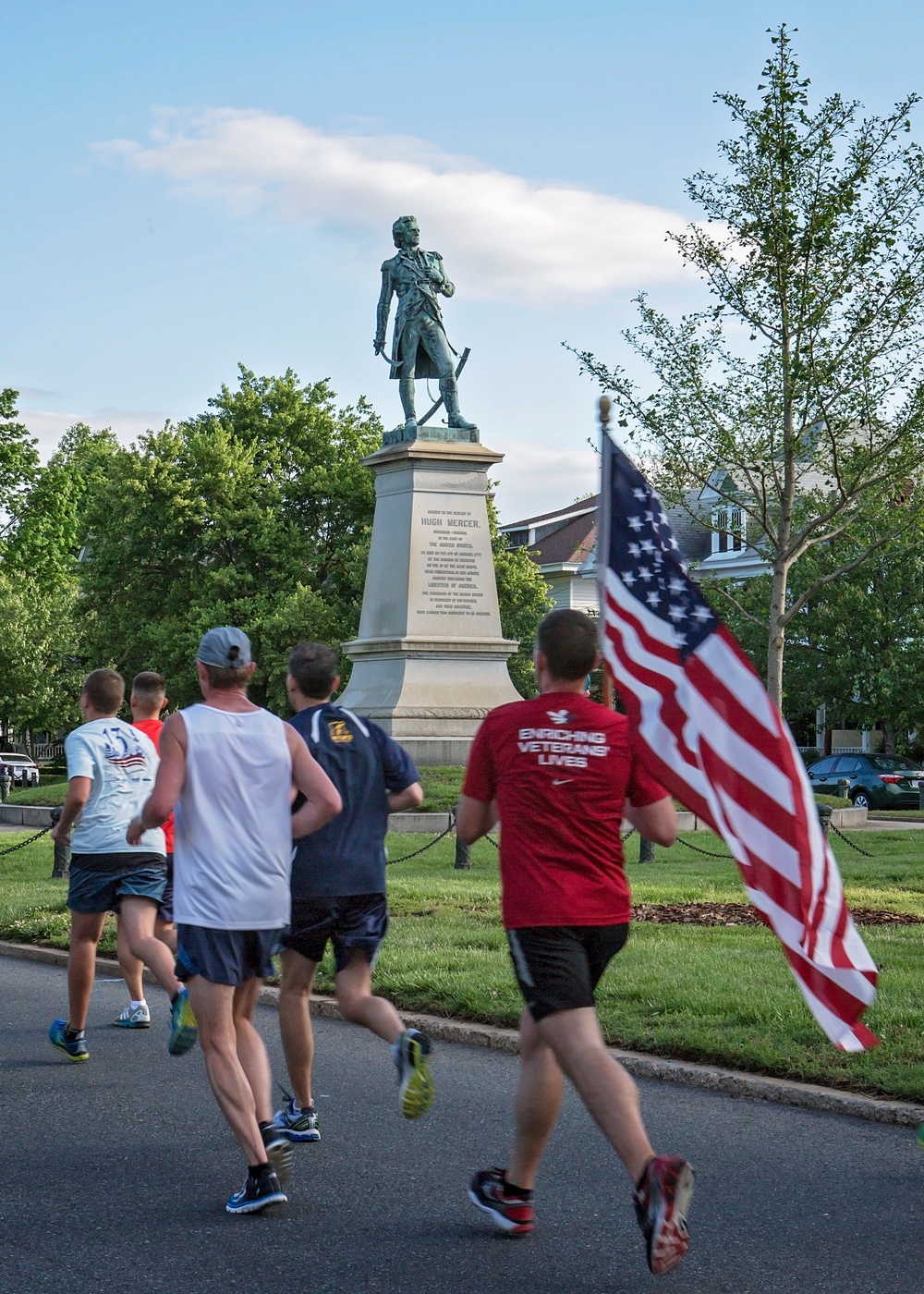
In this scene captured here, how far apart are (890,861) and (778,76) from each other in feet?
31.5

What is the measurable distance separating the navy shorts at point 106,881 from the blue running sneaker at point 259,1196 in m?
2.97

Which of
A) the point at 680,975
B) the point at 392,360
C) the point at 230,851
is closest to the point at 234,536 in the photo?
the point at 392,360

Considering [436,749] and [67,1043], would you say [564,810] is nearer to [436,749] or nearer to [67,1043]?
[67,1043]

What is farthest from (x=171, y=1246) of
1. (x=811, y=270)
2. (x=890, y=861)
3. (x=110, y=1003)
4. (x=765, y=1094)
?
(x=811, y=270)

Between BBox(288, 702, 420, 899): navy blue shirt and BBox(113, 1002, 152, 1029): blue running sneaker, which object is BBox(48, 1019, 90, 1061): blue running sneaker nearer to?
BBox(113, 1002, 152, 1029): blue running sneaker

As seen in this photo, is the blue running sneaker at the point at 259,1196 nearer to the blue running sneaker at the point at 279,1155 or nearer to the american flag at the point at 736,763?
the blue running sneaker at the point at 279,1155

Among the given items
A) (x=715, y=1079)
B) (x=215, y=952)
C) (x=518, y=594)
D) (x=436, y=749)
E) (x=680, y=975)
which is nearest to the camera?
(x=215, y=952)

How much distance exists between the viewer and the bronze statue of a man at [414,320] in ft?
89.6

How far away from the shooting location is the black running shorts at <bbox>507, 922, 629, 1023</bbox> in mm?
4836

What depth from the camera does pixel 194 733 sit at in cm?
559

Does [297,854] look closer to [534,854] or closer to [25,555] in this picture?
[534,854]

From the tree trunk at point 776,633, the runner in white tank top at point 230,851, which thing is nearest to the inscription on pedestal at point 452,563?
the tree trunk at point 776,633

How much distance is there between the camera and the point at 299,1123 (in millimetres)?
6410

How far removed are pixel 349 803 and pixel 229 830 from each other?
729 mm
